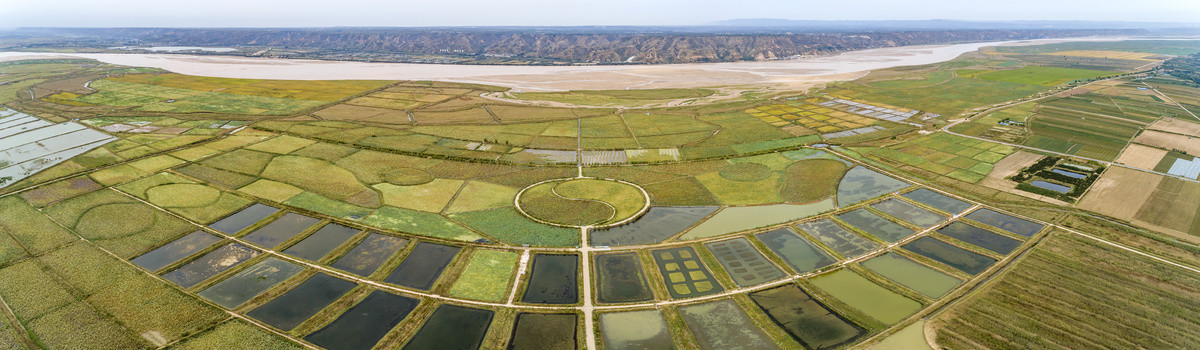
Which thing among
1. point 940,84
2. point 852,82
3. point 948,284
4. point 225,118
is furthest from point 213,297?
point 940,84

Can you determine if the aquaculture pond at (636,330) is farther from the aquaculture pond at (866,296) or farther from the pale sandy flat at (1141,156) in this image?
the pale sandy flat at (1141,156)

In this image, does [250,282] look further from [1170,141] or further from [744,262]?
[1170,141]

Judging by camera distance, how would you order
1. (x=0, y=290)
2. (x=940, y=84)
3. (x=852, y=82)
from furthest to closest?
(x=852, y=82), (x=940, y=84), (x=0, y=290)

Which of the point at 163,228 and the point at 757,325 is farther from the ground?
the point at 163,228

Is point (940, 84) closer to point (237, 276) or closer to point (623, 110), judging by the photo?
point (623, 110)

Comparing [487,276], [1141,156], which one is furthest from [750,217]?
[1141,156]

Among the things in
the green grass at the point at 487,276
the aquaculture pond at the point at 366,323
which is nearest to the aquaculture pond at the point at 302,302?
the aquaculture pond at the point at 366,323
